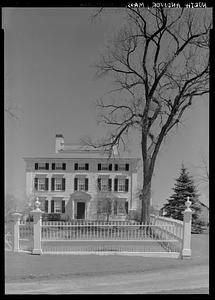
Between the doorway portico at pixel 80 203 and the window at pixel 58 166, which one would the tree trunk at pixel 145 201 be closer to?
the doorway portico at pixel 80 203

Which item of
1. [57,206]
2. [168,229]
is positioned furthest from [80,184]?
[168,229]

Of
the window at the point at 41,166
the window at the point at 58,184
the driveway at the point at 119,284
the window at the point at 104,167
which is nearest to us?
the driveway at the point at 119,284

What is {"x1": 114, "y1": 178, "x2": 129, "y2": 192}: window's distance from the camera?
3705 mm

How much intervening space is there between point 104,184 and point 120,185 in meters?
0.16

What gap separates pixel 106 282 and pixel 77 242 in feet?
1.99

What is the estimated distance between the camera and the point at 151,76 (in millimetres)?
3771

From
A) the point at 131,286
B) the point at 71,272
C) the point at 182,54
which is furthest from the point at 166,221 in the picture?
the point at 182,54

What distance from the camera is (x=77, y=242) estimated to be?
3.96 meters

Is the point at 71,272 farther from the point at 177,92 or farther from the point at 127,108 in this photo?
the point at 177,92

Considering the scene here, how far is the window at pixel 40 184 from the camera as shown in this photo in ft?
11.8

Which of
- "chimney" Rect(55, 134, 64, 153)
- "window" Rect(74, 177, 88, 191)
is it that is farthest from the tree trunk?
"chimney" Rect(55, 134, 64, 153)

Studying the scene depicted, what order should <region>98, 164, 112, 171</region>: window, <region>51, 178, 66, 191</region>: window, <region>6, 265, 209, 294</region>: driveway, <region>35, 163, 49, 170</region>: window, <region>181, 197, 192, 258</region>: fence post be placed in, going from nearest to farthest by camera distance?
<region>6, 265, 209, 294</region>: driveway, <region>35, 163, 49, 170</region>: window, <region>51, 178, 66, 191</region>: window, <region>98, 164, 112, 171</region>: window, <region>181, 197, 192, 258</region>: fence post

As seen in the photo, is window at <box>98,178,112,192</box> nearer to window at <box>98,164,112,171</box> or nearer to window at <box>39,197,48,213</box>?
window at <box>98,164,112,171</box>

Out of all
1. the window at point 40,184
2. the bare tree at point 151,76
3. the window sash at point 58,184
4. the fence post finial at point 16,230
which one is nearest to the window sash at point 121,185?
the bare tree at point 151,76
